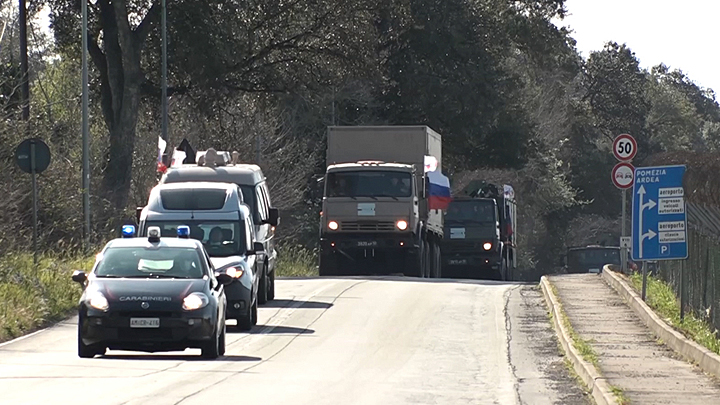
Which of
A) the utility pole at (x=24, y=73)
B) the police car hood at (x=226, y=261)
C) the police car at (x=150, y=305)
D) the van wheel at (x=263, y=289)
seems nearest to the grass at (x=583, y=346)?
the police car at (x=150, y=305)

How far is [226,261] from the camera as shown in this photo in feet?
70.4

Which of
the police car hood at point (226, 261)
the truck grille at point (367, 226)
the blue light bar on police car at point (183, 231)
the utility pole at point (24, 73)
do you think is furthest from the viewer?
the truck grille at point (367, 226)

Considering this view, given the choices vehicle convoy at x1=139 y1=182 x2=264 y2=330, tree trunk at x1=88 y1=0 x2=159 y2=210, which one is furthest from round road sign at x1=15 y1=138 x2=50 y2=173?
tree trunk at x1=88 y1=0 x2=159 y2=210

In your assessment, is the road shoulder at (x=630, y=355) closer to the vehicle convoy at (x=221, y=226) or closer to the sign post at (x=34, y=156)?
the vehicle convoy at (x=221, y=226)

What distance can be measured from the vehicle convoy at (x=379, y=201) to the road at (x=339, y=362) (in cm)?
756

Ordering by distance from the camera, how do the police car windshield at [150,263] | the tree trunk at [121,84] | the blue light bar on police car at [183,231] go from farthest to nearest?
the tree trunk at [121,84] → the blue light bar on police car at [183,231] → the police car windshield at [150,263]

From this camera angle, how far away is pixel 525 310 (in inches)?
1001

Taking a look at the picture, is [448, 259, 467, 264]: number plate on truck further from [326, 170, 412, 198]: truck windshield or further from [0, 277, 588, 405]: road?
[0, 277, 588, 405]: road

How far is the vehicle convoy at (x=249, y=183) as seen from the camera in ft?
83.0

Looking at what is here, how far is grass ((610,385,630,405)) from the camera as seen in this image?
12.5 m

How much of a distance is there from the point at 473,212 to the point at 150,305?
27.5 m

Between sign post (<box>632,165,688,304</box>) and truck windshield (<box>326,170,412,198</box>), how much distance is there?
539 inches

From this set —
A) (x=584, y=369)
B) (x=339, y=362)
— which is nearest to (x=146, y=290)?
(x=339, y=362)

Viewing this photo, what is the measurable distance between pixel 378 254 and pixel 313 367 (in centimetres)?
1922
